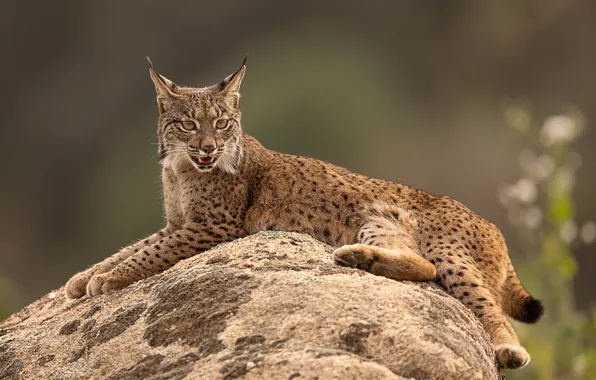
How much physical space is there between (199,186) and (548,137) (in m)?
3.12

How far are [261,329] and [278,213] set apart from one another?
2286mm

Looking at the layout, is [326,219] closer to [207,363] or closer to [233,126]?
[233,126]

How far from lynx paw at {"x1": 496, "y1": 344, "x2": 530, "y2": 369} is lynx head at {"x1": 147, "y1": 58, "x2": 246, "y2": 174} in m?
2.46

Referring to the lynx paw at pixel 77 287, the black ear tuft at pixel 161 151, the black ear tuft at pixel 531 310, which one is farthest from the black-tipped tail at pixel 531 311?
the lynx paw at pixel 77 287

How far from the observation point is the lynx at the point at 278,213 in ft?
22.8

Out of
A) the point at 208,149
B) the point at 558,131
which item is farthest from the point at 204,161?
the point at 558,131

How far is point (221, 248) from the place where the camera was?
6.69m

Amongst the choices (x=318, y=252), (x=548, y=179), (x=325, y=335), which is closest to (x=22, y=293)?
(x=548, y=179)

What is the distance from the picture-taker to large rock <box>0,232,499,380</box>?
5062 mm

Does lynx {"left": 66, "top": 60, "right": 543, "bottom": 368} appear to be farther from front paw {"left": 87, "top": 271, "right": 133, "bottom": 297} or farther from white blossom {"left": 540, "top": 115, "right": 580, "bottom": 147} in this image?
white blossom {"left": 540, "top": 115, "right": 580, "bottom": 147}

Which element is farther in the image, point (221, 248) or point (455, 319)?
point (221, 248)

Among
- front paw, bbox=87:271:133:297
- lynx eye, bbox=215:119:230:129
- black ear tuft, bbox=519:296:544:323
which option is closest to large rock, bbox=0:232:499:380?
front paw, bbox=87:271:133:297

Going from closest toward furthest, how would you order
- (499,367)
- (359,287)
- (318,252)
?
(359,287) → (499,367) → (318,252)

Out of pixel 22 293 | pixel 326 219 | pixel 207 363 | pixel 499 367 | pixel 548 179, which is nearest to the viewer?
pixel 207 363
